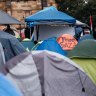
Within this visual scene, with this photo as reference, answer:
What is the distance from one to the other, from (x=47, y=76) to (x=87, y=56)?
1.52 meters

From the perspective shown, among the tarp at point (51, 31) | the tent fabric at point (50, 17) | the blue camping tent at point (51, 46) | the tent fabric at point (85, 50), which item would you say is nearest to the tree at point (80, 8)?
the tarp at point (51, 31)

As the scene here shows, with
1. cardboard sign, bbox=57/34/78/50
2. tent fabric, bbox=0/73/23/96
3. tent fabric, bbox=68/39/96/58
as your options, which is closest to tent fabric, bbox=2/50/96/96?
tent fabric, bbox=68/39/96/58

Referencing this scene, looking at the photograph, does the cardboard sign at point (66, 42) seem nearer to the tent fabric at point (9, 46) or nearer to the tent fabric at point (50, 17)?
the tent fabric at point (50, 17)

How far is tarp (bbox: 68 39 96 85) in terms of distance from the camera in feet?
32.4

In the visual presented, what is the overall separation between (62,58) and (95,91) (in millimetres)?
832

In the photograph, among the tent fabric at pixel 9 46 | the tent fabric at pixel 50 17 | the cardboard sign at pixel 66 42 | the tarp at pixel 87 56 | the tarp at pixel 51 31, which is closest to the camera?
the tarp at pixel 87 56

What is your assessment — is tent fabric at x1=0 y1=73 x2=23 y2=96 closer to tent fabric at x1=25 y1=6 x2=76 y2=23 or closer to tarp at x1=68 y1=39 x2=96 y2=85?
tarp at x1=68 y1=39 x2=96 y2=85

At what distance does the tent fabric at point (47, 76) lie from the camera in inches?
342

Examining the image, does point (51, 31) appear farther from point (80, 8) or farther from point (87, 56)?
point (80, 8)

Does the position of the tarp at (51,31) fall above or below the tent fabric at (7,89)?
below

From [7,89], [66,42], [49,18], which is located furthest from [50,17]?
[7,89]

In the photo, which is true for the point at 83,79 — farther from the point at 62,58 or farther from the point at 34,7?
the point at 34,7

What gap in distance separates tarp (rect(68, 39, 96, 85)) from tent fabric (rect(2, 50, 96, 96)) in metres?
0.62

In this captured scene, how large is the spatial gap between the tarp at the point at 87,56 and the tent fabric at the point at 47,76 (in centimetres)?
62
